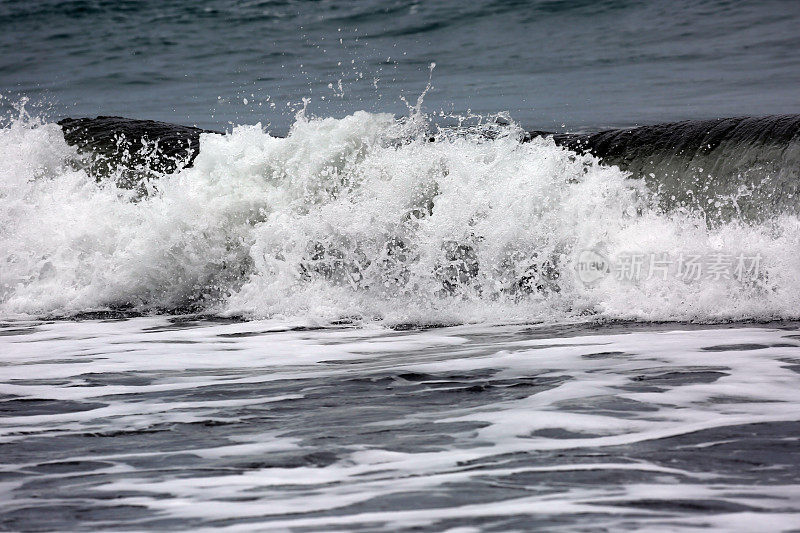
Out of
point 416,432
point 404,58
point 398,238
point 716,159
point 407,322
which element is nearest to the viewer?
point 416,432

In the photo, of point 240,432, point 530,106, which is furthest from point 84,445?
point 530,106

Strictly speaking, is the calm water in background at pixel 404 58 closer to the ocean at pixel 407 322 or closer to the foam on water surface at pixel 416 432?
the ocean at pixel 407 322

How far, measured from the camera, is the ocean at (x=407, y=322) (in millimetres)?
3332

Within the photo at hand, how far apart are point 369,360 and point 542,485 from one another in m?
2.23

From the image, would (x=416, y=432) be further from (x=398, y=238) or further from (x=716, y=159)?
(x=716, y=159)

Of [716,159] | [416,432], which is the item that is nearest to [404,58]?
[716,159]

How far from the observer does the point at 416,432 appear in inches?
155

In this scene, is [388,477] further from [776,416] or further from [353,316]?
[353,316]

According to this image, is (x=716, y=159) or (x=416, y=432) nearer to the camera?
(x=416, y=432)

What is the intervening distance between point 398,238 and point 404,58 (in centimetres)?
1485

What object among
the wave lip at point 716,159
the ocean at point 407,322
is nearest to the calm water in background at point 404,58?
the ocean at point 407,322

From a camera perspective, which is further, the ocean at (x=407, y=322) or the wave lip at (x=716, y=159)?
the wave lip at (x=716, y=159)

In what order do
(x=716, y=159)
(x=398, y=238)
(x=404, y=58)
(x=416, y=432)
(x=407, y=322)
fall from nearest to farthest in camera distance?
(x=416, y=432) → (x=407, y=322) → (x=398, y=238) → (x=716, y=159) → (x=404, y=58)

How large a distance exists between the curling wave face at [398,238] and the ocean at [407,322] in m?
0.02
